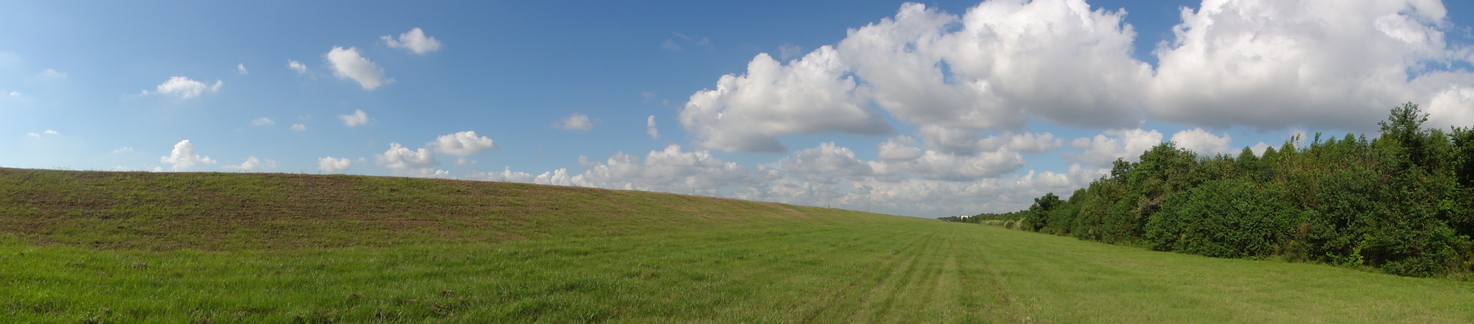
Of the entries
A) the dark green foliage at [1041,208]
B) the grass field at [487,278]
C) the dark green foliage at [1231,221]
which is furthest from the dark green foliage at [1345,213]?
the dark green foliage at [1041,208]

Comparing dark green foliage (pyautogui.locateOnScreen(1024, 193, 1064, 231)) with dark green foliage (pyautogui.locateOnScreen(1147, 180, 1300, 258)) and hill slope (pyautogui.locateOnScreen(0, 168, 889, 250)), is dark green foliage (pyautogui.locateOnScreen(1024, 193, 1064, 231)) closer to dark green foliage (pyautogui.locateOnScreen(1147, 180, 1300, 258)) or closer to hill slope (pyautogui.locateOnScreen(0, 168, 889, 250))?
dark green foliage (pyautogui.locateOnScreen(1147, 180, 1300, 258))

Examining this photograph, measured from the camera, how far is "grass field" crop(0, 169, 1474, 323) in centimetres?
948

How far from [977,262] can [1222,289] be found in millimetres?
8222

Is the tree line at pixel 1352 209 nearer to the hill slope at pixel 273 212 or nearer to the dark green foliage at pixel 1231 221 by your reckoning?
the dark green foliage at pixel 1231 221

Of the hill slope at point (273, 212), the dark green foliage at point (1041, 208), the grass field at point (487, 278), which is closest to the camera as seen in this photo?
the grass field at point (487, 278)

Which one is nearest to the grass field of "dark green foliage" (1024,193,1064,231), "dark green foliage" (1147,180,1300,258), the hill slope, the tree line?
the hill slope

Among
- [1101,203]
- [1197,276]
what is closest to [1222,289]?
[1197,276]

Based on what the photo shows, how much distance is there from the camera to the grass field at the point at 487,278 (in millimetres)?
9477

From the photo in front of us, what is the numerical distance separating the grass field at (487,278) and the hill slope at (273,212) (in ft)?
0.51

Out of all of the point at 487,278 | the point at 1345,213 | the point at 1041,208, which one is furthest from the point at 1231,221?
the point at 1041,208

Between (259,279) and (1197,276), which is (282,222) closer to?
(259,279)

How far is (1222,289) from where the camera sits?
656 inches

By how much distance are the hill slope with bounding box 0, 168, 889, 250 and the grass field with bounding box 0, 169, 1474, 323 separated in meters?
0.16

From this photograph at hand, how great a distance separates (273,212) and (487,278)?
61.4 ft
